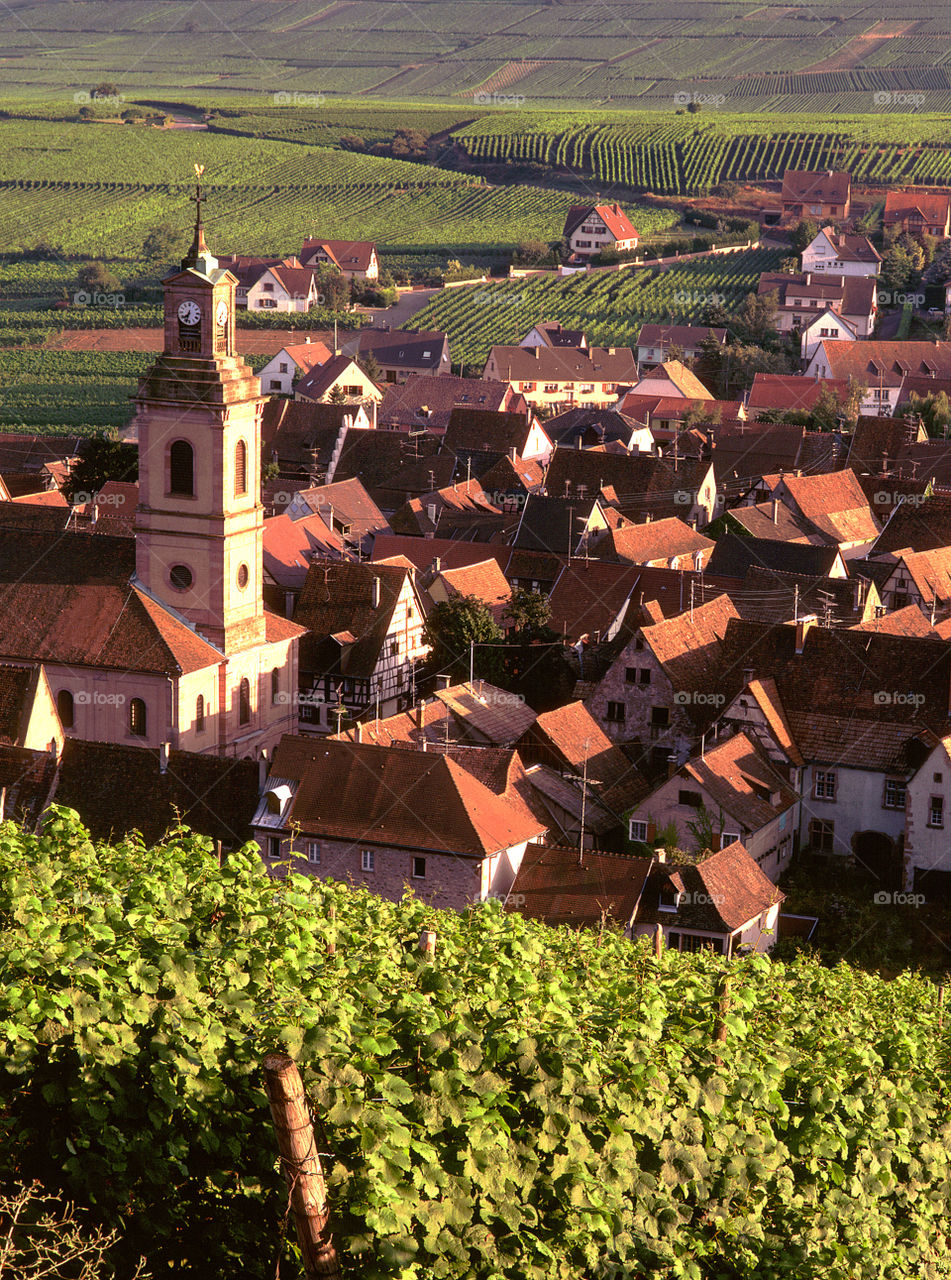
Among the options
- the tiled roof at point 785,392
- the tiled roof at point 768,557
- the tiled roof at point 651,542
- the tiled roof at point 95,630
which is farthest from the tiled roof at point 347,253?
the tiled roof at point 95,630

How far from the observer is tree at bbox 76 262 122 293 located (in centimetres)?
16225

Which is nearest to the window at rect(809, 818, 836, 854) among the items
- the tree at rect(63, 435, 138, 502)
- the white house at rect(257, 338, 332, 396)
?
the tree at rect(63, 435, 138, 502)

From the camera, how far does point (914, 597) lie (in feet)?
196

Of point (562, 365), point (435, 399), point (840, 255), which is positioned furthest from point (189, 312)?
point (840, 255)

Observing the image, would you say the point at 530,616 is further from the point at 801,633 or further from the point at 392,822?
the point at 392,822

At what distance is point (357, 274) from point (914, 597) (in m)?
116

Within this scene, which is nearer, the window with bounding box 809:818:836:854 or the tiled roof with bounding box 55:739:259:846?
the tiled roof with bounding box 55:739:259:846

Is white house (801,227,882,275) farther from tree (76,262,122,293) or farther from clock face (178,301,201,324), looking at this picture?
clock face (178,301,201,324)

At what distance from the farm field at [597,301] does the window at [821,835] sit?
96.1 meters

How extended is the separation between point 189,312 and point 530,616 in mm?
13684

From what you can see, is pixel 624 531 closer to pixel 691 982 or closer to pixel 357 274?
pixel 691 982

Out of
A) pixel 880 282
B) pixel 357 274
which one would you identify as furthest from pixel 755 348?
pixel 357 274

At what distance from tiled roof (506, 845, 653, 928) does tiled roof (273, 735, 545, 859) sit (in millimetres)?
845

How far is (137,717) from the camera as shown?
46750 mm
